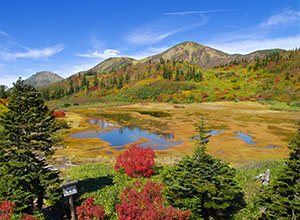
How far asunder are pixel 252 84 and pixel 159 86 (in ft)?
211

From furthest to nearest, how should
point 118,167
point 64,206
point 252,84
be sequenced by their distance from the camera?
point 252,84 → point 118,167 → point 64,206

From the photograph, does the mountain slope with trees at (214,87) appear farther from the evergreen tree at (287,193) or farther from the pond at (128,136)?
the evergreen tree at (287,193)

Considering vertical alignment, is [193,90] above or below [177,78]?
below

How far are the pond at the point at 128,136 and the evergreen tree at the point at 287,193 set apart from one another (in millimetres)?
22714

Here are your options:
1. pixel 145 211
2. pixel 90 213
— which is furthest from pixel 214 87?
pixel 90 213

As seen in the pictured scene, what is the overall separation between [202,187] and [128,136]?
31093mm

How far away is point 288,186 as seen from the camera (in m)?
8.23

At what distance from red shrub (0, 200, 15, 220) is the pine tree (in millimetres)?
528

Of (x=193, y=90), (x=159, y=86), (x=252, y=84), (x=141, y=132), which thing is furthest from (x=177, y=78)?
(x=141, y=132)

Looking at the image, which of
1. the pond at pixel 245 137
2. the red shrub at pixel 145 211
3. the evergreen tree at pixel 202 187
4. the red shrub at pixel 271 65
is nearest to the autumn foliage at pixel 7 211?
the red shrub at pixel 145 211

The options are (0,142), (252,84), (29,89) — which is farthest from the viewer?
(252,84)

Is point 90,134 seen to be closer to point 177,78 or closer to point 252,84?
point 252,84

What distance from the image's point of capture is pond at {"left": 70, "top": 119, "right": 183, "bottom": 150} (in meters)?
33.4

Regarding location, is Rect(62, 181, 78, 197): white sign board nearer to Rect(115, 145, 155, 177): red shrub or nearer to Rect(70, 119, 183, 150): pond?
Rect(115, 145, 155, 177): red shrub
